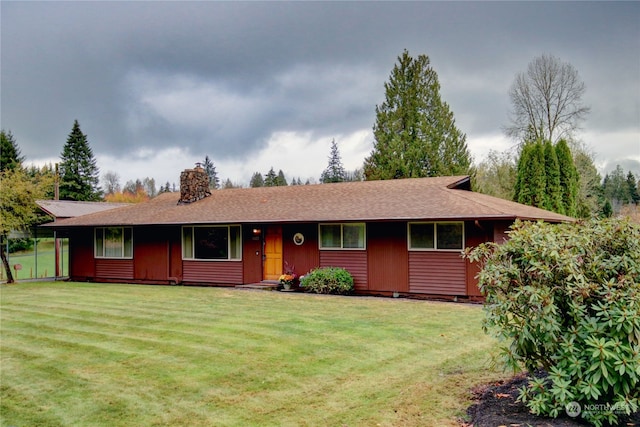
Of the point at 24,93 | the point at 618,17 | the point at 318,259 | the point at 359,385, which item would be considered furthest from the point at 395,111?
the point at 359,385

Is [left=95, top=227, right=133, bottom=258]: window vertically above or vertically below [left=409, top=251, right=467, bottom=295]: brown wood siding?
above

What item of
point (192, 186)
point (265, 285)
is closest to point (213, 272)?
point (265, 285)

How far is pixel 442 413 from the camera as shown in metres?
3.97

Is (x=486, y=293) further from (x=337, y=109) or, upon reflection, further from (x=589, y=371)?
(x=337, y=109)

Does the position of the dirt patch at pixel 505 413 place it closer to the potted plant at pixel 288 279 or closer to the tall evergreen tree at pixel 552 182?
the potted plant at pixel 288 279

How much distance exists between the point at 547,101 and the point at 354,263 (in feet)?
65.1

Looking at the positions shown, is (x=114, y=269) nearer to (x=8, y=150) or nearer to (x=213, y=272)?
(x=213, y=272)

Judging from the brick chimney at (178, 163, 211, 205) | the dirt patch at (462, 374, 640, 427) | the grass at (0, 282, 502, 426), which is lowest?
the grass at (0, 282, 502, 426)

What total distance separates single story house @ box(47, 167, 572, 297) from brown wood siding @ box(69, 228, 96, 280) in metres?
0.04

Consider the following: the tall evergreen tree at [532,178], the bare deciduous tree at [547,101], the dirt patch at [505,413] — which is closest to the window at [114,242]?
the dirt patch at [505,413]

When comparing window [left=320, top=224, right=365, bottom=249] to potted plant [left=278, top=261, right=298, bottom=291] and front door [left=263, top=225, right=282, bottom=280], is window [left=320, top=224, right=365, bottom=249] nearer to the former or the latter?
potted plant [left=278, top=261, right=298, bottom=291]

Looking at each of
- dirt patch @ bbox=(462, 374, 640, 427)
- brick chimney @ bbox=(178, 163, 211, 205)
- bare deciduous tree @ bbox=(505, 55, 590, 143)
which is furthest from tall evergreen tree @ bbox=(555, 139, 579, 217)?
dirt patch @ bbox=(462, 374, 640, 427)

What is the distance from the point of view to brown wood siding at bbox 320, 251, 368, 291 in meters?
12.6

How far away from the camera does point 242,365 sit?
5621 millimetres
